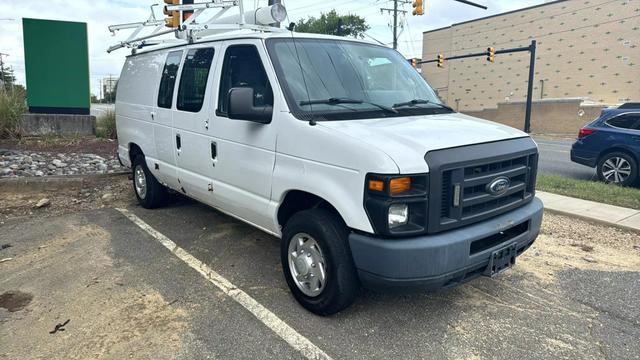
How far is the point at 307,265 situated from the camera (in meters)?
3.61

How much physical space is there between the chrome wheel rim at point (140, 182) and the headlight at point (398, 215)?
446 centimetres

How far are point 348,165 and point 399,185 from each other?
38 centimetres

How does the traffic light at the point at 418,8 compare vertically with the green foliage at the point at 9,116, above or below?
above

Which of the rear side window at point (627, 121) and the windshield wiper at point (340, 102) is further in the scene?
the rear side window at point (627, 121)

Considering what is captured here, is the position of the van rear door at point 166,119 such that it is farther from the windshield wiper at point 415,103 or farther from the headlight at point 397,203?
the headlight at point 397,203

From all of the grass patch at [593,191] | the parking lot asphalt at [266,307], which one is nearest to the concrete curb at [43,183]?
the parking lot asphalt at [266,307]

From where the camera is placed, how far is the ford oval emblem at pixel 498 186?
3.38 metres

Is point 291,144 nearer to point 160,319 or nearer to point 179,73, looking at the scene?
point 160,319

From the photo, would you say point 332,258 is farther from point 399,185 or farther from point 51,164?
point 51,164

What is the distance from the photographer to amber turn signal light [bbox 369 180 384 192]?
3006mm

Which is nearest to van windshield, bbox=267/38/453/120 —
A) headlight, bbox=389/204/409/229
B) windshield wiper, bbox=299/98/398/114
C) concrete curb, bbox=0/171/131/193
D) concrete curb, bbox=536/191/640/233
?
windshield wiper, bbox=299/98/398/114

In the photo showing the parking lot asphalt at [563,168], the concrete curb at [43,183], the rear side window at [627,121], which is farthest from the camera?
the parking lot asphalt at [563,168]

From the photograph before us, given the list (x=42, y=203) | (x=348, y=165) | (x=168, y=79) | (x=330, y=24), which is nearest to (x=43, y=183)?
(x=42, y=203)

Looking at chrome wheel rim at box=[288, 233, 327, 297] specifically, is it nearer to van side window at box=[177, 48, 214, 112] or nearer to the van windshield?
the van windshield
